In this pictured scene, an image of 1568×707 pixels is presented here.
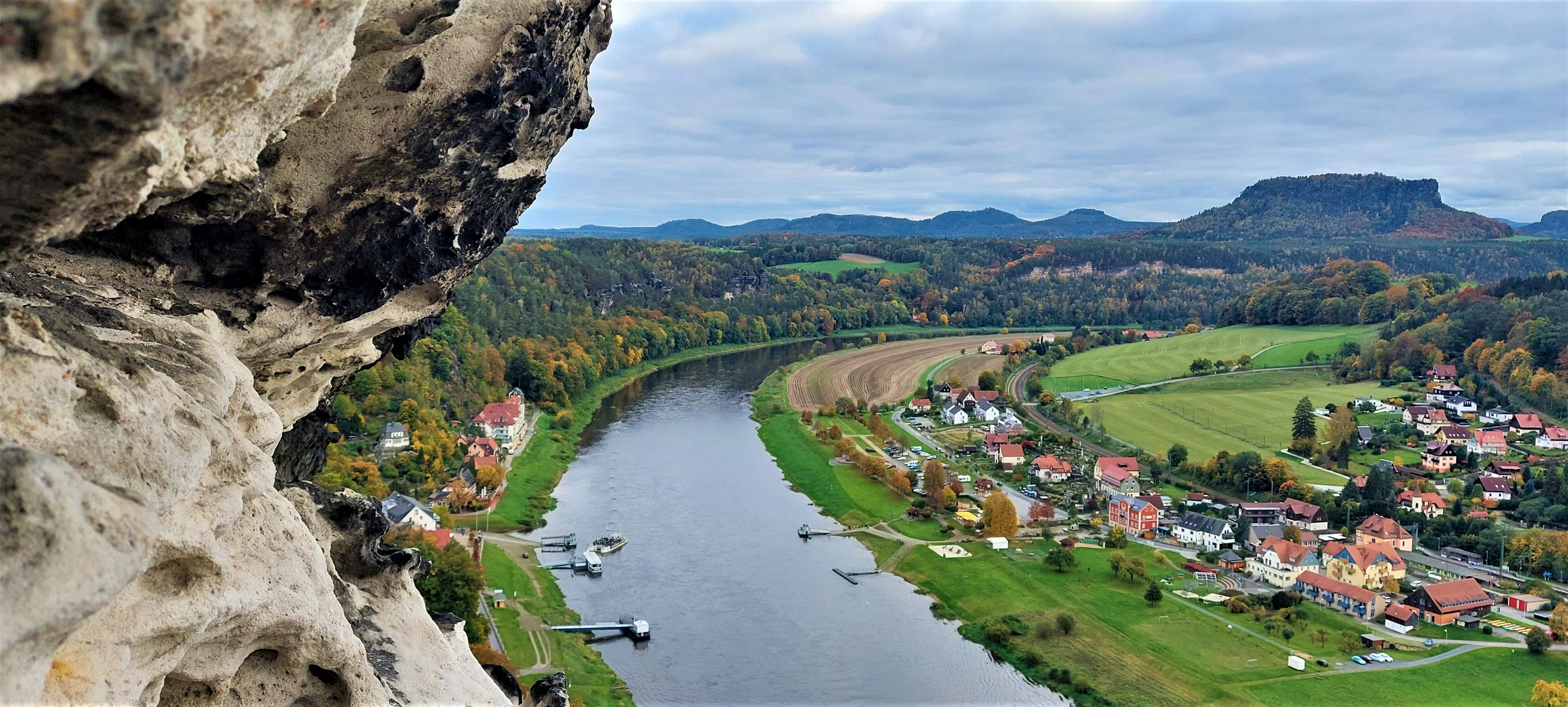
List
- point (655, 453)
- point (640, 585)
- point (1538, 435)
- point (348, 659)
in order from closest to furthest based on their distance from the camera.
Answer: point (348, 659)
point (640, 585)
point (655, 453)
point (1538, 435)

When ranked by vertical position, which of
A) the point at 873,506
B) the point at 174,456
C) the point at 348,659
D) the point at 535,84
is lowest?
the point at 873,506

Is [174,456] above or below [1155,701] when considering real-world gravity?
above

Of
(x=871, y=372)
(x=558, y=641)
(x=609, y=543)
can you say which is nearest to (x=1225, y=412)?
(x=871, y=372)

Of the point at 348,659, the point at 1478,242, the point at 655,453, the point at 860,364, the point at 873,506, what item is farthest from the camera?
the point at 1478,242

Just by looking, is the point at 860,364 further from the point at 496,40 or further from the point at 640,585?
the point at 496,40

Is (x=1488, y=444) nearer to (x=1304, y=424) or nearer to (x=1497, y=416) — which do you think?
(x=1304, y=424)

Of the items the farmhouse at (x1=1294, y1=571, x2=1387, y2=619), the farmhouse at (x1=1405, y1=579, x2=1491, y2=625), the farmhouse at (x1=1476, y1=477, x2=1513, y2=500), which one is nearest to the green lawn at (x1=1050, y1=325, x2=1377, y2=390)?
the farmhouse at (x1=1476, y1=477, x2=1513, y2=500)

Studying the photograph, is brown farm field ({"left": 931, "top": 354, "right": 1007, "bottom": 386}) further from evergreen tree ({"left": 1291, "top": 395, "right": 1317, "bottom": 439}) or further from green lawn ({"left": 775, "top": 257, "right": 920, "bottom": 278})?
green lawn ({"left": 775, "top": 257, "right": 920, "bottom": 278})

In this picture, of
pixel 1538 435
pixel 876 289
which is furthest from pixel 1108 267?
pixel 1538 435
